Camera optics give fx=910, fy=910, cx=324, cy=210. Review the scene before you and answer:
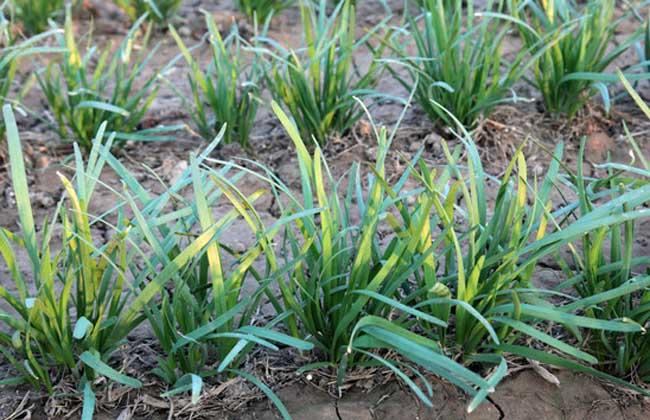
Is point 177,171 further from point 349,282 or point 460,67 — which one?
point 349,282

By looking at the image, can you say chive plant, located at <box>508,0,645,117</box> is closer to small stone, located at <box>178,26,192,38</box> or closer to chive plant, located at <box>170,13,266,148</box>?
chive plant, located at <box>170,13,266,148</box>

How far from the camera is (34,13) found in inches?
134

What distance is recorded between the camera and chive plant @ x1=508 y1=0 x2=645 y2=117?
255 cm

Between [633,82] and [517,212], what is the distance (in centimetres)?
134

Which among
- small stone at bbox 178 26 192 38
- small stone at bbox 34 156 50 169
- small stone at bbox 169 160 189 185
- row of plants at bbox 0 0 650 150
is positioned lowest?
small stone at bbox 169 160 189 185

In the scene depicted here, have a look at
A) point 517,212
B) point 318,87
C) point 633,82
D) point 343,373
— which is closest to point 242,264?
point 343,373

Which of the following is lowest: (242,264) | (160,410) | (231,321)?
(160,410)

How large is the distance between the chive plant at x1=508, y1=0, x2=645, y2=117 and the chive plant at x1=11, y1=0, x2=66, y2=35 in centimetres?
179

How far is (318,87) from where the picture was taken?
2.54 m

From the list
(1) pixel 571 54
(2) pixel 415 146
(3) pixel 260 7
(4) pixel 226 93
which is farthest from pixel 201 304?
(3) pixel 260 7

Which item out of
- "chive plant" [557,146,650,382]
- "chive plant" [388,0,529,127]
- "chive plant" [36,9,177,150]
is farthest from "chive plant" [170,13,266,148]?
"chive plant" [557,146,650,382]

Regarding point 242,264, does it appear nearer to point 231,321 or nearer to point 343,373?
point 231,321

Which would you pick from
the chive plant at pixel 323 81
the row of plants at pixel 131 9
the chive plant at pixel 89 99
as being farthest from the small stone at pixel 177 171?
the row of plants at pixel 131 9

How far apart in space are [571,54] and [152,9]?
65.2 inches
